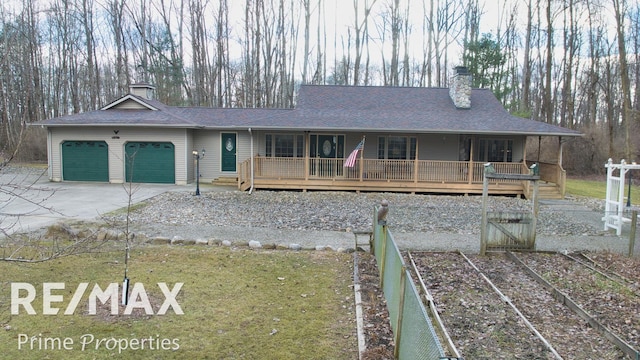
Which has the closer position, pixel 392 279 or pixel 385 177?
pixel 392 279

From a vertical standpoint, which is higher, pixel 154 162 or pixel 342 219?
pixel 154 162

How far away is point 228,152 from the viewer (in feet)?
62.5

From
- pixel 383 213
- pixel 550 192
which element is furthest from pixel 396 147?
pixel 383 213

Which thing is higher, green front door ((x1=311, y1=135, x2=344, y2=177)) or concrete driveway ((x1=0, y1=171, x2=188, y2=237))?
green front door ((x1=311, y1=135, x2=344, y2=177))

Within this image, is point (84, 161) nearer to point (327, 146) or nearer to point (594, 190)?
point (327, 146)

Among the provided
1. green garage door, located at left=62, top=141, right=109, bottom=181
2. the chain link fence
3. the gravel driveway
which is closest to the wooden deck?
the gravel driveway

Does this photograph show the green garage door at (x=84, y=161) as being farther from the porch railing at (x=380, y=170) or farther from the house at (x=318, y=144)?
the porch railing at (x=380, y=170)

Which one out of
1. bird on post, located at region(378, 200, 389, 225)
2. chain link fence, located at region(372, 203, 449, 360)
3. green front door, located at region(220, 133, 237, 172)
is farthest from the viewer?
green front door, located at region(220, 133, 237, 172)

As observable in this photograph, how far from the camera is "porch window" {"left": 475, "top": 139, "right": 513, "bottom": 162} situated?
58.6 ft

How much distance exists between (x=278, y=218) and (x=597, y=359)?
814cm

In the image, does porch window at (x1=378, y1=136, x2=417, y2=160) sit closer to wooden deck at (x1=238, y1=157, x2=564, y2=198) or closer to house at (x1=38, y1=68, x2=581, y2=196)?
house at (x1=38, y1=68, x2=581, y2=196)

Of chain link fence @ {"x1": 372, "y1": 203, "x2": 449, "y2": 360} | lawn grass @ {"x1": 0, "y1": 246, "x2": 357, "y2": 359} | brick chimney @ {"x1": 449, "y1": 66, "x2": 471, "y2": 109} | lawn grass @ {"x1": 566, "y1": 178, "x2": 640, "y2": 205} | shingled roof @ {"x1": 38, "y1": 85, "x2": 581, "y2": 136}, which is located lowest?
lawn grass @ {"x1": 0, "y1": 246, "x2": 357, "y2": 359}

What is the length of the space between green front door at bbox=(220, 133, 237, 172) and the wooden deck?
229cm

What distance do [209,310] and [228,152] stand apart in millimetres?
14518
